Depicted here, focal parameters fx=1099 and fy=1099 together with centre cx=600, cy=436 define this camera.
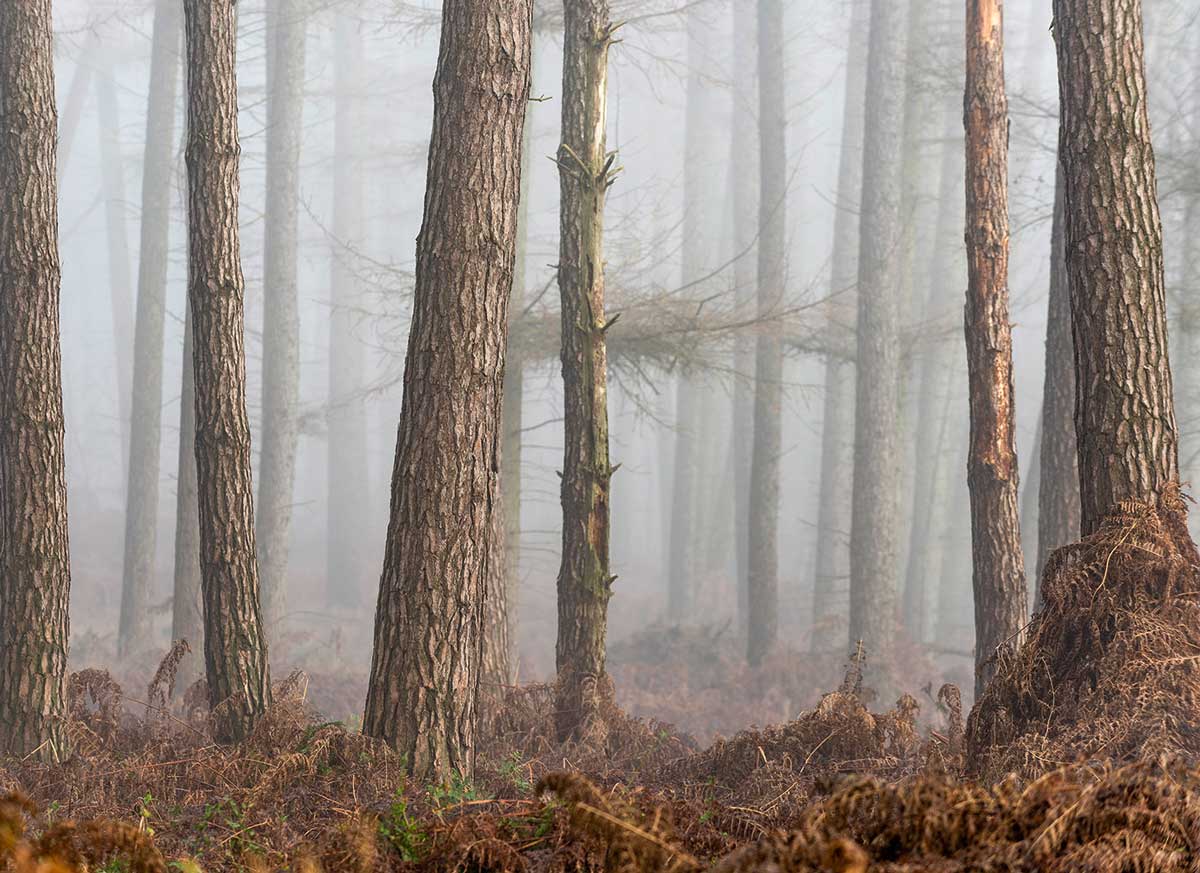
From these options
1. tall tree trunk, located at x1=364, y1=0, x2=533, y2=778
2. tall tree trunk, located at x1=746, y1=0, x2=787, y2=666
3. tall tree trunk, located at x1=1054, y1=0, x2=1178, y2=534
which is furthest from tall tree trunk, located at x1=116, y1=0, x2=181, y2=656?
tall tree trunk, located at x1=1054, y1=0, x2=1178, y2=534

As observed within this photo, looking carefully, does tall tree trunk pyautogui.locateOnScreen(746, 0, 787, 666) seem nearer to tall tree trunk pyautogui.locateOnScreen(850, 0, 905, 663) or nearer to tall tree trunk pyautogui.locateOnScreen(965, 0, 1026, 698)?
tall tree trunk pyautogui.locateOnScreen(850, 0, 905, 663)

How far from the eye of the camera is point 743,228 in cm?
2045

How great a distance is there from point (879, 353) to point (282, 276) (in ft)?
28.6

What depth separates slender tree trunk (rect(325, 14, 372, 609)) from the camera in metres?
22.8

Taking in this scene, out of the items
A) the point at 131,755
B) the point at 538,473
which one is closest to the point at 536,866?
the point at 131,755

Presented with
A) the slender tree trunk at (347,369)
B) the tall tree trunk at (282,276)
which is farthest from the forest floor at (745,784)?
the slender tree trunk at (347,369)

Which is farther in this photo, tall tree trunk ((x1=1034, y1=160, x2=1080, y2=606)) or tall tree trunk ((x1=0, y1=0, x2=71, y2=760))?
tall tree trunk ((x1=1034, y1=160, x2=1080, y2=606))

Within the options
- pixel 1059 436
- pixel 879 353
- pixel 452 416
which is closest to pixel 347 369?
pixel 879 353

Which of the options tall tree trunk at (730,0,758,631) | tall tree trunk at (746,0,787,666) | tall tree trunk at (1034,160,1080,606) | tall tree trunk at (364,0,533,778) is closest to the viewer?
tall tree trunk at (364,0,533,778)

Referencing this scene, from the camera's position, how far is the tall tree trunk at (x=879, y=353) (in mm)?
14133

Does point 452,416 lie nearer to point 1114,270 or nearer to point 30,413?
point 30,413

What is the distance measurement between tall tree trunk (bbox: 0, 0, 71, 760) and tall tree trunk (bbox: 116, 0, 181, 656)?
9.84 m

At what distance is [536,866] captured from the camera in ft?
11.6

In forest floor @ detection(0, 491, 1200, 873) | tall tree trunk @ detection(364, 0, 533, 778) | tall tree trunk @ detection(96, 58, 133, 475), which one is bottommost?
forest floor @ detection(0, 491, 1200, 873)
